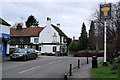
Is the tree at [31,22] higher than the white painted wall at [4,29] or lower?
higher

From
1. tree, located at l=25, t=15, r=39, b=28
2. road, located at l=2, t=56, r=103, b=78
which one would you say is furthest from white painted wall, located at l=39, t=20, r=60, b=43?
tree, located at l=25, t=15, r=39, b=28

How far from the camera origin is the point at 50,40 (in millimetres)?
47250

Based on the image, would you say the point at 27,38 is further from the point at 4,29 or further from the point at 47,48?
the point at 4,29

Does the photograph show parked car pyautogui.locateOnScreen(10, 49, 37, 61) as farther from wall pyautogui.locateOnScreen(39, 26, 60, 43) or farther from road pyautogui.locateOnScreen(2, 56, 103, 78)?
wall pyautogui.locateOnScreen(39, 26, 60, 43)

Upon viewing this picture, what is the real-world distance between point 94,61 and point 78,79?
186 inches

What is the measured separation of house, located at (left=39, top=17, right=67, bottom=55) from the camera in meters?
46.6

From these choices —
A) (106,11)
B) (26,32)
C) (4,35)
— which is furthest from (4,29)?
(26,32)

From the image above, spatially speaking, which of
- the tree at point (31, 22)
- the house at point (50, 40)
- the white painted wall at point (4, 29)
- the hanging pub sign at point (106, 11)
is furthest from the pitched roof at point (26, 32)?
the hanging pub sign at point (106, 11)

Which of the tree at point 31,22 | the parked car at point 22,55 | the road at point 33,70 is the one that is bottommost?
the road at point 33,70

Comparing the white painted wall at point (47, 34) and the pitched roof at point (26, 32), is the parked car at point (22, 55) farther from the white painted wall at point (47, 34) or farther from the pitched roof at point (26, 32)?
the pitched roof at point (26, 32)

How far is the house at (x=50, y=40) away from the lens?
4656 cm

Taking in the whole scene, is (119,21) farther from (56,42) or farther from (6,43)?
(56,42)

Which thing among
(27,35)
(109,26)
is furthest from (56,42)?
(109,26)

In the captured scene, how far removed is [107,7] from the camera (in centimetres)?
1437
